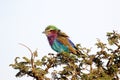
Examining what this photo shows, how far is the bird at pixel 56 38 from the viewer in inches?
612

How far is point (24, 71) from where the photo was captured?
41.0 feet

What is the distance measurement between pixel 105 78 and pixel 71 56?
1.46m

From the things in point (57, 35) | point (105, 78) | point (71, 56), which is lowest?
point (105, 78)

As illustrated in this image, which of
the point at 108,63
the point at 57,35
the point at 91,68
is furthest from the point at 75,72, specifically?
the point at 57,35

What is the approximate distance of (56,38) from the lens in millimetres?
15914

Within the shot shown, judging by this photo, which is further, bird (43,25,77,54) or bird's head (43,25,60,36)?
bird's head (43,25,60,36)

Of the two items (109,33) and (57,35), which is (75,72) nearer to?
(109,33)

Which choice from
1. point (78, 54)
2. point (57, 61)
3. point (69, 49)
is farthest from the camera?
point (69, 49)

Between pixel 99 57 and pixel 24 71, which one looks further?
pixel 99 57

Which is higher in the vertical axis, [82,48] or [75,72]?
[82,48]

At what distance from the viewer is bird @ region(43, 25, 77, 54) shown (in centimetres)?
1555

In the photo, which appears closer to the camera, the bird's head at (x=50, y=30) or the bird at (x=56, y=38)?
the bird at (x=56, y=38)

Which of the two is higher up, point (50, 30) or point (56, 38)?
point (50, 30)

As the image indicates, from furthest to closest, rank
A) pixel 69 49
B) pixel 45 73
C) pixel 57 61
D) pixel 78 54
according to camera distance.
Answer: pixel 69 49 < pixel 78 54 < pixel 57 61 < pixel 45 73
